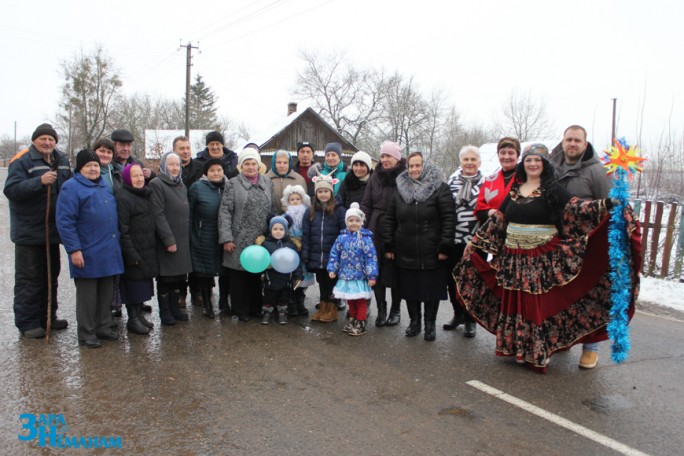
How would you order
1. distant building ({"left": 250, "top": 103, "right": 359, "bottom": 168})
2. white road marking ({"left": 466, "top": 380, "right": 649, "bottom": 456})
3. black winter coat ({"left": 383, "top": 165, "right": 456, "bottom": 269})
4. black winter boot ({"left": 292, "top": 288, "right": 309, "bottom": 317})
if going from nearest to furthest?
white road marking ({"left": 466, "top": 380, "right": 649, "bottom": 456}), black winter coat ({"left": 383, "top": 165, "right": 456, "bottom": 269}), black winter boot ({"left": 292, "top": 288, "right": 309, "bottom": 317}), distant building ({"left": 250, "top": 103, "right": 359, "bottom": 168})

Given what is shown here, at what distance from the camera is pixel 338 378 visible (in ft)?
14.1

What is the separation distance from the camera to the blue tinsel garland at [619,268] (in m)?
4.14

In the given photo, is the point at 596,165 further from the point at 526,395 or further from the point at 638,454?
the point at 638,454

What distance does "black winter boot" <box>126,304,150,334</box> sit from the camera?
5.39 meters

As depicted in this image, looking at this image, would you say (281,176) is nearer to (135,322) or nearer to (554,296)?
(135,322)

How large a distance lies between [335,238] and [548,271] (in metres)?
2.39

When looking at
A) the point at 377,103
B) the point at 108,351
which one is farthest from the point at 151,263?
the point at 377,103

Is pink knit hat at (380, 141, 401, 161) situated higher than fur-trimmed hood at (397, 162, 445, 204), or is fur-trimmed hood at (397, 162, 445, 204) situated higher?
pink knit hat at (380, 141, 401, 161)

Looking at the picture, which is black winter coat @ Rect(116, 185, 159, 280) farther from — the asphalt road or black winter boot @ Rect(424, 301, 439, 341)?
black winter boot @ Rect(424, 301, 439, 341)

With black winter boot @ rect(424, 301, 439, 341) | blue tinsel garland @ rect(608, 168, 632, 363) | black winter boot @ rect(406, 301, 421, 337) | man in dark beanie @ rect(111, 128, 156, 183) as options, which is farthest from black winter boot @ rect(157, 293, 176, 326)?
blue tinsel garland @ rect(608, 168, 632, 363)

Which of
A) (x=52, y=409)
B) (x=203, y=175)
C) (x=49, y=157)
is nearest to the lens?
(x=52, y=409)

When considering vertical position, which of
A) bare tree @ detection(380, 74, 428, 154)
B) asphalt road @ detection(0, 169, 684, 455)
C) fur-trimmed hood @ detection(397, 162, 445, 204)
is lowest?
asphalt road @ detection(0, 169, 684, 455)

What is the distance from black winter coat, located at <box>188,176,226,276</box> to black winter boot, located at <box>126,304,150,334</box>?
2.71 ft

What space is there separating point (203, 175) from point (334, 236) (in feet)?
6.09
